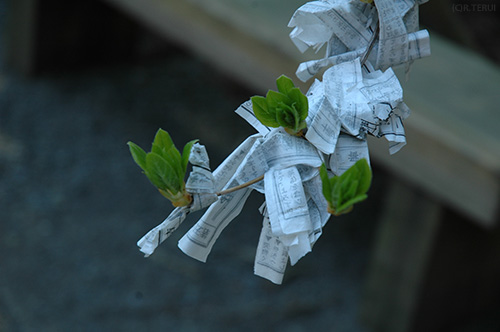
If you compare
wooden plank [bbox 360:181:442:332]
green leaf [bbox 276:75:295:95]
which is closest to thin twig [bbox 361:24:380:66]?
green leaf [bbox 276:75:295:95]

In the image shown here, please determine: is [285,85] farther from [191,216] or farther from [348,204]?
[191,216]

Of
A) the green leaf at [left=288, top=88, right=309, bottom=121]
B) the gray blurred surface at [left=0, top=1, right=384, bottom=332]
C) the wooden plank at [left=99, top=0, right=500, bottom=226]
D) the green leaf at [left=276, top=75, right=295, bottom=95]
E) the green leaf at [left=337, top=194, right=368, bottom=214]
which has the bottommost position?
the gray blurred surface at [left=0, top=1, right=384, bottom=332]

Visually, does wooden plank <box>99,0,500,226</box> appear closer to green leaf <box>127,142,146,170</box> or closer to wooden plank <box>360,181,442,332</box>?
wooden plank <box>360,181,442,332</box>

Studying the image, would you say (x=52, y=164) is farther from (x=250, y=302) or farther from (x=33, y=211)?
(x=250, y=302)

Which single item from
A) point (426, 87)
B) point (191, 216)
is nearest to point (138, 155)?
point (426, 87)

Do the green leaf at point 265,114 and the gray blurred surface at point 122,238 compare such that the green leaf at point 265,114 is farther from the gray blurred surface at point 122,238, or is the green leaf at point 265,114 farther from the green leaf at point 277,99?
the gray blurred surface at point 122,238

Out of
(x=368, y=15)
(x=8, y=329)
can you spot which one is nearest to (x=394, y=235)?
(x=8, y=329)
